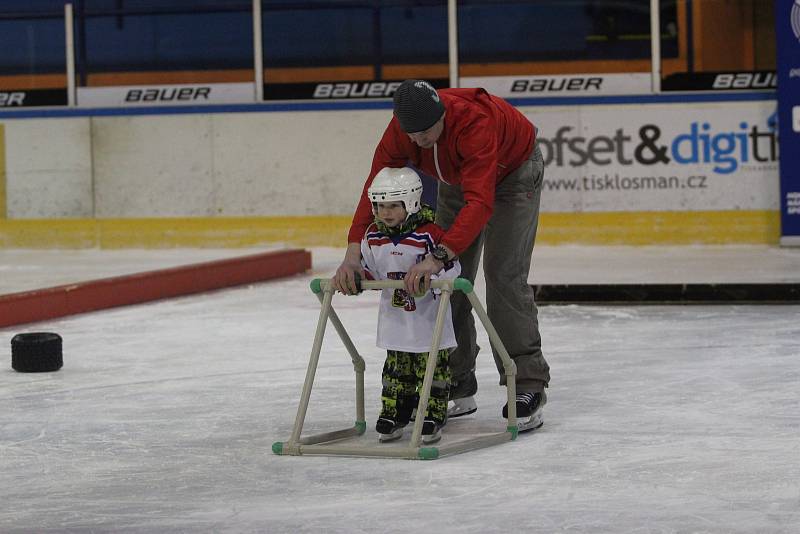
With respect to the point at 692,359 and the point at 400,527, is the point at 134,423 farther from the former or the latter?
the point at 692,359

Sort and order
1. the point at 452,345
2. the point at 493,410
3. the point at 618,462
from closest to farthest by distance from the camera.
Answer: the point at 618,462
the point at 452,345
the point at 493,410

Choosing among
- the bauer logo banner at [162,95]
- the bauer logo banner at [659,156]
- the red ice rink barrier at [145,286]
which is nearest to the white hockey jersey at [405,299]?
the red ice rink barrier at [145,286]

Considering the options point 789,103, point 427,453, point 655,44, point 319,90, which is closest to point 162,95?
point 319,90

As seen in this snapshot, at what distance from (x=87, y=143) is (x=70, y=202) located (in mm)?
594

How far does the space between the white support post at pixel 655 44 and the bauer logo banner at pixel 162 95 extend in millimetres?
3862

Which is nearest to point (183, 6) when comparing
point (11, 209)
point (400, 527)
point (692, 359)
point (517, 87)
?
point (11, 209)

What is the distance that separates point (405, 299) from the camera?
3678mm

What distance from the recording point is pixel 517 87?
12.3 meters

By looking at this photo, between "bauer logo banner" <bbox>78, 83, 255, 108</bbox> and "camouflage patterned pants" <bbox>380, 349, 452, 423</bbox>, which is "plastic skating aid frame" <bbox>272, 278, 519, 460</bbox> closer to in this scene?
"camouflage patterned pants" <bbox>380, 349, 452, 423</bbox>

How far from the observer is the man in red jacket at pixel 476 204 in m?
3.62

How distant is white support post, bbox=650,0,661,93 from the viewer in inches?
474

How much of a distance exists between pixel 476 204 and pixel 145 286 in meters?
4.82

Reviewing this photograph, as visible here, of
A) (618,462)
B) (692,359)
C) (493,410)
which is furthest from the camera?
(692,359)

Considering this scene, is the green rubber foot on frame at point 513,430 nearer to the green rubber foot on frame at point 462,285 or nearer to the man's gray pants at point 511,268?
the man's gray pants at point 511,268
